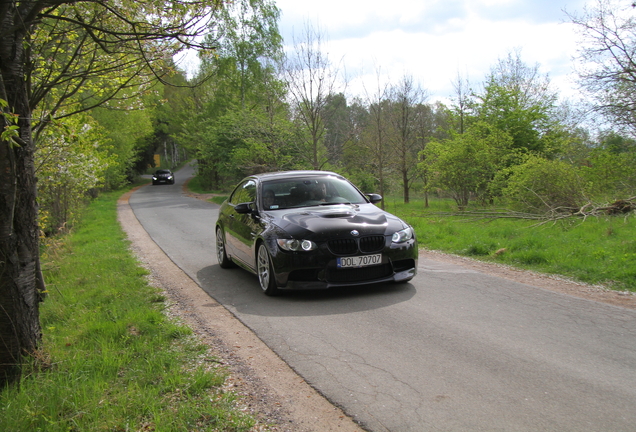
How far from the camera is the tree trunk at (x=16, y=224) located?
157 inches

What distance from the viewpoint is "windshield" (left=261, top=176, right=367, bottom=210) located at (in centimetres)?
759

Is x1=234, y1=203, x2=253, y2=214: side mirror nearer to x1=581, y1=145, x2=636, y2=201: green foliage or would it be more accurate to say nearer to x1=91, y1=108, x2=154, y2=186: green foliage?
x1=581, y1=145, x2=636, y2=201: green foliage

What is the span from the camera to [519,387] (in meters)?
3.73

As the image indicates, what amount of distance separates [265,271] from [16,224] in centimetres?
325

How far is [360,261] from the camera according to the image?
6402 mm

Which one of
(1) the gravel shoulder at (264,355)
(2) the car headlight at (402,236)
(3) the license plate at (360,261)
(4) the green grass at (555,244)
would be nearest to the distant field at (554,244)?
(4) the green grass at (555,244)

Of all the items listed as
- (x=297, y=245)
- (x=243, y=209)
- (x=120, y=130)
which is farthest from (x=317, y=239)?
(x=120, y=130)

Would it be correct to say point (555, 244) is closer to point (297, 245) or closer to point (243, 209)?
point (297, 245)

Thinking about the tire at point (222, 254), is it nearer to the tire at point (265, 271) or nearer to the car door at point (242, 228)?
the car door at point (242, 228)

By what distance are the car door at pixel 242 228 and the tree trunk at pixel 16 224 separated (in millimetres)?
3378

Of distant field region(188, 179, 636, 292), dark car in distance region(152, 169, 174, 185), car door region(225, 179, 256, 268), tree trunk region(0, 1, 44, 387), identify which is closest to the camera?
tree trunk region(0, 1, 44, 387)

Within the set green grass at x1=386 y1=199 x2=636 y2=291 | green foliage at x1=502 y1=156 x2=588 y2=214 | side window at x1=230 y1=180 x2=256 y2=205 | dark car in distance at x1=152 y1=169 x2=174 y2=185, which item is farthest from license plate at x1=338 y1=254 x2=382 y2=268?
dark car in distance at x1=152 y1=169 x2=174 y2=185

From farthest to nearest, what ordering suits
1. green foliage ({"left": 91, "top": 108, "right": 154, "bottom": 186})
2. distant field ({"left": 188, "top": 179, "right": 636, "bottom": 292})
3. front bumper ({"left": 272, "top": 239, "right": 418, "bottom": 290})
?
green foliage ({"left": 91, "top": 108, "right": 154, "bottom": 186}) → distant field ({"left": 188, "top": 179, "right": 636, "bottom": 292}) → front bumper ({"left": 272, "top": 239, "right": 418, "bottom": 290})

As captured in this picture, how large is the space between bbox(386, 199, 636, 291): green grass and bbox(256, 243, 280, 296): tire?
14.0 ft
